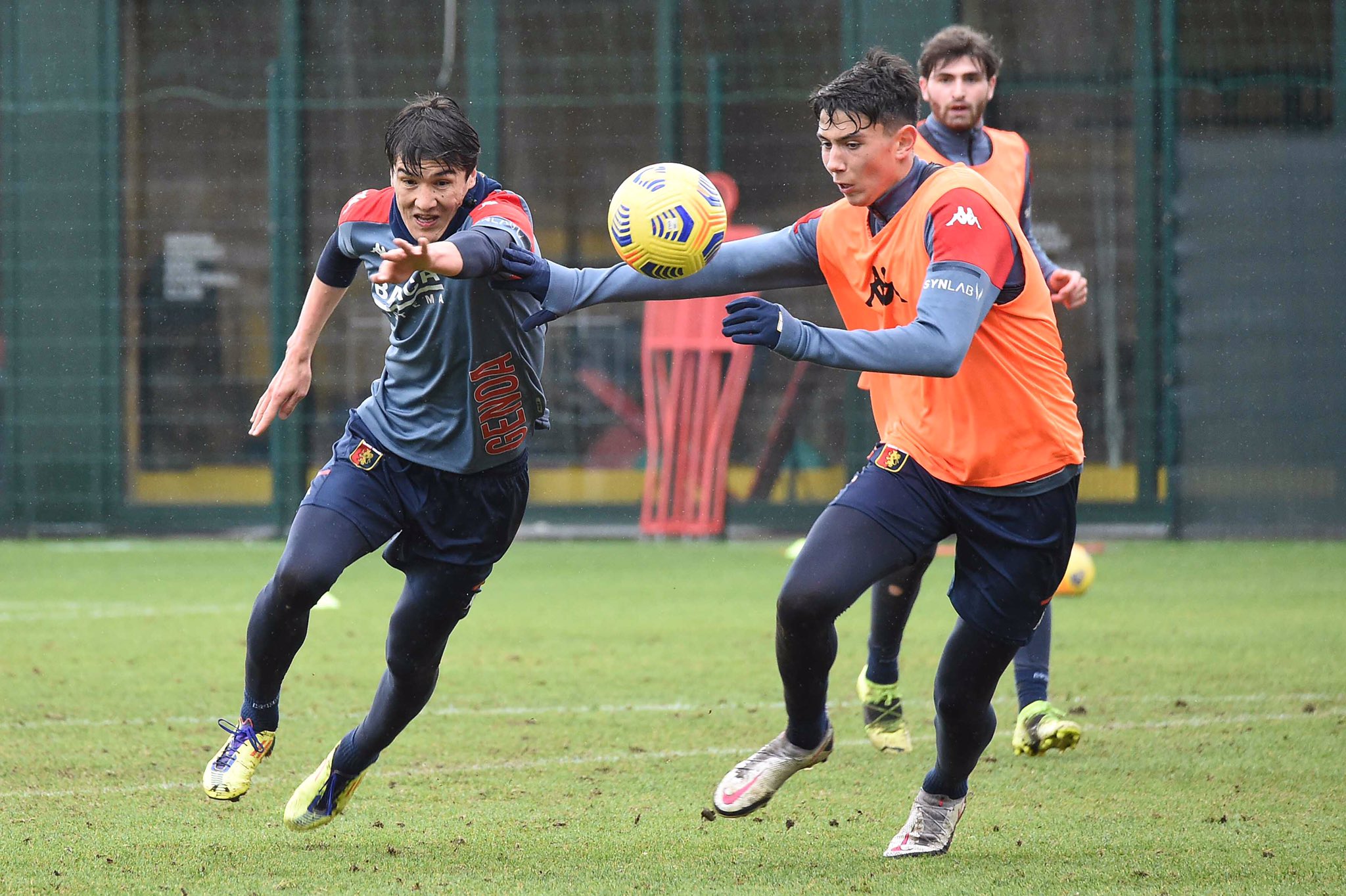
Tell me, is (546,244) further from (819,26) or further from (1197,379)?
(1197,379)

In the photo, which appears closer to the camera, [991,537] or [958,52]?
[991,537]

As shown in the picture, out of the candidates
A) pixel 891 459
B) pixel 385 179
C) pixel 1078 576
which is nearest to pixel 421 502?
pixel 891 459

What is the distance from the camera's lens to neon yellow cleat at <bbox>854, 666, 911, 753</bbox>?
571 cm

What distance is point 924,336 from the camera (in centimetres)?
387

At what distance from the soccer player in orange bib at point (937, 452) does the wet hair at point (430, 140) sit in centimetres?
34

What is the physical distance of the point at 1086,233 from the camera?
13.5 m

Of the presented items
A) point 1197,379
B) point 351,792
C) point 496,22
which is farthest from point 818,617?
point 496,22

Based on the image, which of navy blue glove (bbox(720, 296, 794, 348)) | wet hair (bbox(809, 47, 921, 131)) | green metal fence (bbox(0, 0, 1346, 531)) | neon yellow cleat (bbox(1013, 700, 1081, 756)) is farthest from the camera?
green metal fence (bbox(0, 0, 1346, 531))

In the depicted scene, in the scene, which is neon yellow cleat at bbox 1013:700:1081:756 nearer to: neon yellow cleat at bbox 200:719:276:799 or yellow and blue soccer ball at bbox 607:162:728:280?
yellow and blue soccer ball at bbox 607:162:728:280

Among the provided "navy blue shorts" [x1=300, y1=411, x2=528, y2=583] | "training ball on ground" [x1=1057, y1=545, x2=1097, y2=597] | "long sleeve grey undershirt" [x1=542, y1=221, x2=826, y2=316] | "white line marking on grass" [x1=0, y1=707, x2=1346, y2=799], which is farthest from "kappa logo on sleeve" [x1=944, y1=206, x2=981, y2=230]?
"training ball on ground" [x1=1057, y1=545, x2=1097, y2=597]

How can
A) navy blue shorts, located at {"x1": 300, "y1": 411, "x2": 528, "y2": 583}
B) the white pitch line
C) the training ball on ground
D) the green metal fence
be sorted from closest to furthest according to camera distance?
navy blue shorts, located at {"x1": 300, "y1": 411, "x2": 528, "y2": 583} < the white pitch line < the training ball on ground < the green metal fence

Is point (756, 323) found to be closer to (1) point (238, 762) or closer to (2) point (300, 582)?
(2) point (300, 582)

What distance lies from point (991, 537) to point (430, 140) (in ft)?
5.94

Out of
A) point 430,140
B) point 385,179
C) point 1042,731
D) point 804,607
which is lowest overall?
point 1042,731
